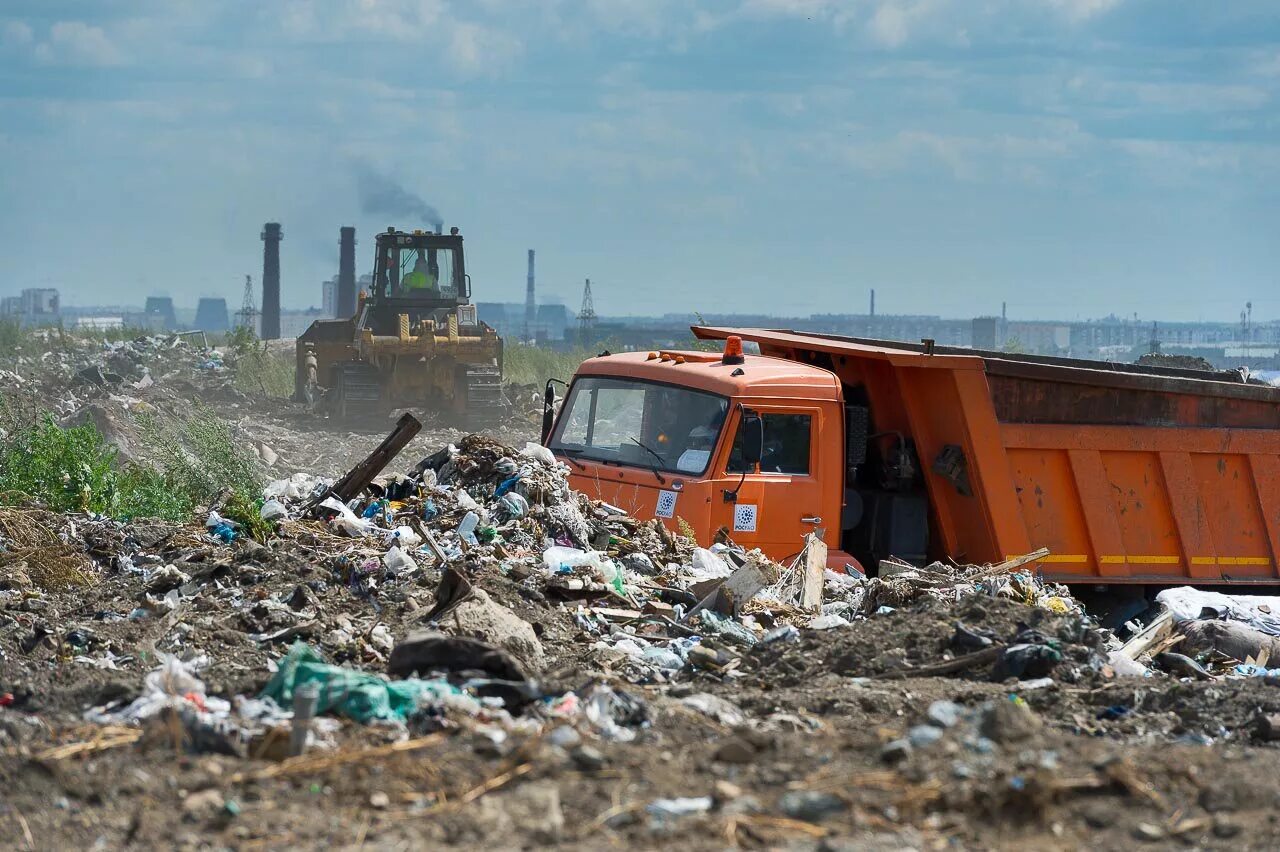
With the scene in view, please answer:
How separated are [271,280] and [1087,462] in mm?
51125

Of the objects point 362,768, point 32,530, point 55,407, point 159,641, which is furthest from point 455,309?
point 362,768

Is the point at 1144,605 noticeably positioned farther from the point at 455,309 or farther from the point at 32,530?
the point at 455,309

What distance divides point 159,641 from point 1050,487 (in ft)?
17.5

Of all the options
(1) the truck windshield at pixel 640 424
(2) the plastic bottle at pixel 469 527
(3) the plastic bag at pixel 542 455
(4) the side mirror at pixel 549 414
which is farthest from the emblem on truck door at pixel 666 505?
(4) the side mirror at pixel 549 414

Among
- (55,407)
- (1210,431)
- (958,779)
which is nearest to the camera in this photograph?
(958,779)

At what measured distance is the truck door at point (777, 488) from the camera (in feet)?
29.1

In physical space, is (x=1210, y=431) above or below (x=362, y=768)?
above

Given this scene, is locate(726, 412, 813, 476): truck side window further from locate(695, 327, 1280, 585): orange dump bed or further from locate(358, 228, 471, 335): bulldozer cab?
locate(358, 228, 471, 335): bulldozer cab

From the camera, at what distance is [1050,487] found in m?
9.27

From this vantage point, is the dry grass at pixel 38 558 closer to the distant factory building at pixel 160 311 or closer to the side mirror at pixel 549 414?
the side mirror at pixel 549 414

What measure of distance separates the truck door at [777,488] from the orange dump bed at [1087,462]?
78 centimetres

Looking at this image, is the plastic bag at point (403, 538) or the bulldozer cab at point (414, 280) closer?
the plastic bag at point (403, 538)

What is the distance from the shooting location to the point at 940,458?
9.22m

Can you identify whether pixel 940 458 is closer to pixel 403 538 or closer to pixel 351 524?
pixel 403 538
